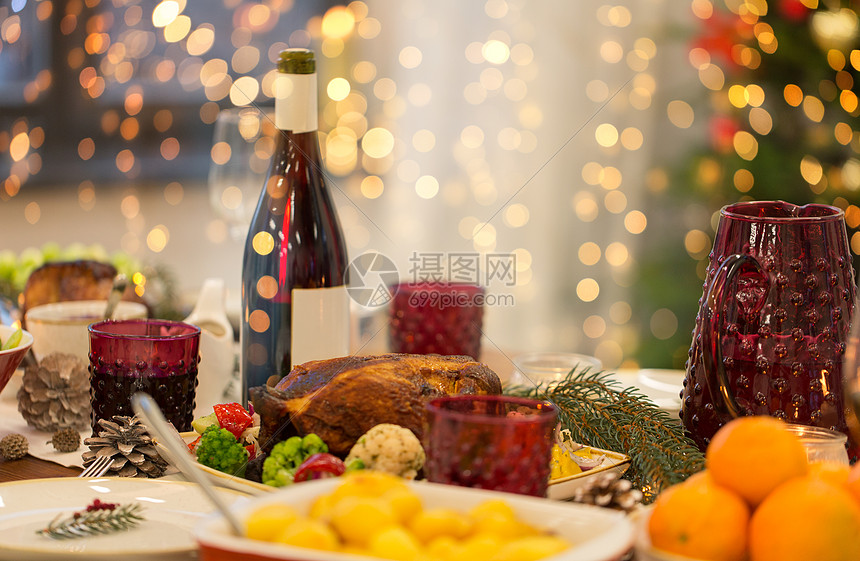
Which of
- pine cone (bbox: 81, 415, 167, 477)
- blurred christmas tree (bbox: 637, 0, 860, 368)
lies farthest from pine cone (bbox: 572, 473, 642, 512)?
blurred christmas tree (bbox: 637, 0, 860, 368)

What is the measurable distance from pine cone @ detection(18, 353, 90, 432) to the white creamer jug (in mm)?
120

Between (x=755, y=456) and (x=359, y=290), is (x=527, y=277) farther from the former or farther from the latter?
(x=755, y=456)

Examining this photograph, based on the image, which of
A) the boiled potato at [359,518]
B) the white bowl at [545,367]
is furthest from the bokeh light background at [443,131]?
the boiled potato at [359,518]

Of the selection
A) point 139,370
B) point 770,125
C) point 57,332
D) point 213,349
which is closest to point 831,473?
point 139,370

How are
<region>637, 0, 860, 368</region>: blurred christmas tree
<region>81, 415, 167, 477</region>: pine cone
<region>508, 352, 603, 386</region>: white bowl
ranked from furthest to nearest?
Answer: <region>637, 0, 860, 368</region>: blurred christmas tree < <region>508, 352, 603, 386</region>: white bowl < <region>81, 415, 167, 477</region>: pine cone

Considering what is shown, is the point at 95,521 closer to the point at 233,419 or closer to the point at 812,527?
the point at 233,419

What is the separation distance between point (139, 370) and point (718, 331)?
502 millimetres

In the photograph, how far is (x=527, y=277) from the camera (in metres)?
3.01

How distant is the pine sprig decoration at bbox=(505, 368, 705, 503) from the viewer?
27.1 inches

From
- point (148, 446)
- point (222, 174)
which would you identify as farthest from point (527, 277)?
point (148, 446)

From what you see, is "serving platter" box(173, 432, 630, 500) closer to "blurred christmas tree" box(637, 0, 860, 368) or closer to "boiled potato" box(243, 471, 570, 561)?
"boiled potato" box(243, 471, 570, 561)

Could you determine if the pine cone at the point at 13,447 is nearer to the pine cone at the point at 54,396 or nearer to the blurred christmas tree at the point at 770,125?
the pine cone at the point at 54,396

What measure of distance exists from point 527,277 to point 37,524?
2476 millimetres

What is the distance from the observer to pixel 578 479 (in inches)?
26.1
